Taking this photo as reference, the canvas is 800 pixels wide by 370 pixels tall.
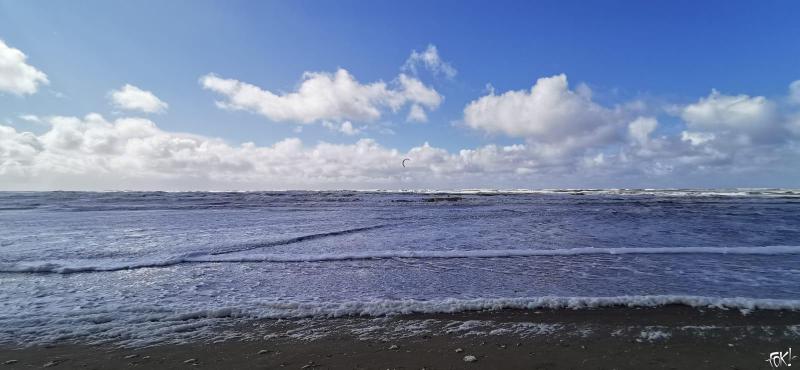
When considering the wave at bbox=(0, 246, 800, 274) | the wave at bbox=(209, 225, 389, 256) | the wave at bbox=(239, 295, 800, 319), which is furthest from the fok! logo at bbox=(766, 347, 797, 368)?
the wave at bbox=(209, 225, 389, 256)

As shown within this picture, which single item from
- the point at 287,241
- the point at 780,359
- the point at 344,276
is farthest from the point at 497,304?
the point at 287,241

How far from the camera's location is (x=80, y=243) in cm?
1245

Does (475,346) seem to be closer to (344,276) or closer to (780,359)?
(780,359)

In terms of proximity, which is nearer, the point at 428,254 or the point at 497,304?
the point at 497,304

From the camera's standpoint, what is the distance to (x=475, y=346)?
4.69m

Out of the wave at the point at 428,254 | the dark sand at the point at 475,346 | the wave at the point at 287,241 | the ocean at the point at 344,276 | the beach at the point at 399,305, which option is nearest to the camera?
the dark sand at the point at 475,346

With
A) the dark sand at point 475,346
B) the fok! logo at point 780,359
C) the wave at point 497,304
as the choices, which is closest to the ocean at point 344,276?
the wave at point 497,304

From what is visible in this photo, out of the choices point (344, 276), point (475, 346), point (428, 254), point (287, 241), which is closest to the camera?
point (475, 346)

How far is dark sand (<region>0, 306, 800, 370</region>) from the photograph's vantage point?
4.28 meters

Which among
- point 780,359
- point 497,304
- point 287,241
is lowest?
point 780,359

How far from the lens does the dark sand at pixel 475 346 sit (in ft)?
14.0

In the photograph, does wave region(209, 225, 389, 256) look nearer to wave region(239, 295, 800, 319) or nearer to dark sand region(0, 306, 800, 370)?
wave region(239, 295, 800, 319)

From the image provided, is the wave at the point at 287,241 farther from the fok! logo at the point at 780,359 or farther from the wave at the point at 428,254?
the fok! logo at the point at 780,359

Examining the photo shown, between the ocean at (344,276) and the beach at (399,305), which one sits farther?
the ocean at (344,276)
